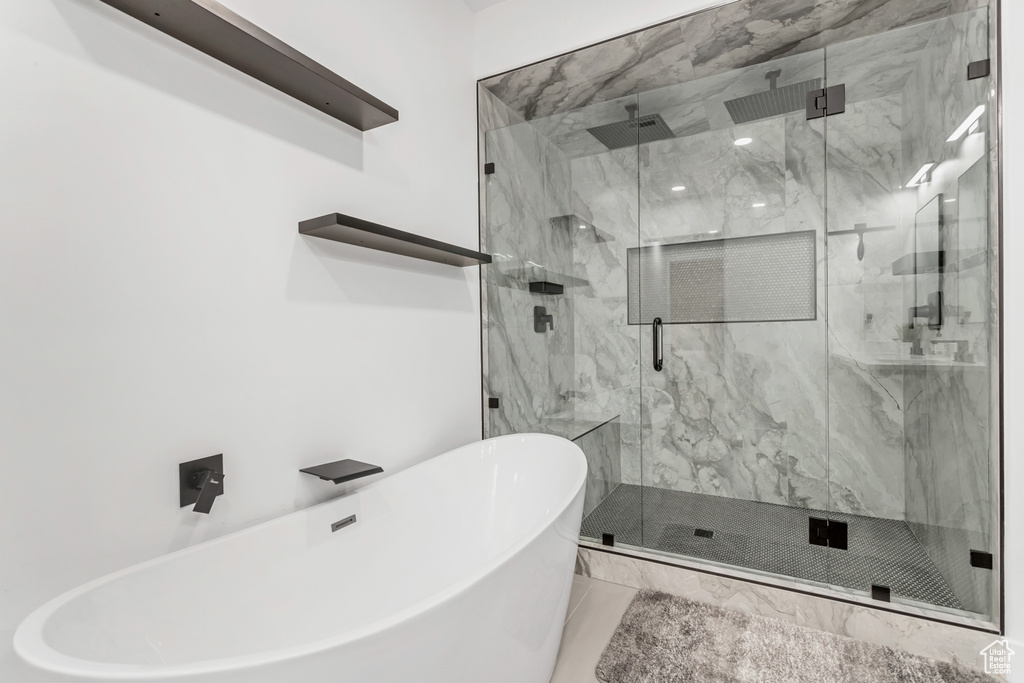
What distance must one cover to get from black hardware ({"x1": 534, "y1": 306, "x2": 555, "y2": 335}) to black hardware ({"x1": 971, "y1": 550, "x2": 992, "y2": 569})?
1.88m

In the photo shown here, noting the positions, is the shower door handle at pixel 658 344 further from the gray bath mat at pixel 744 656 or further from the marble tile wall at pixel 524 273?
the gray bath mat at pixel 744 656

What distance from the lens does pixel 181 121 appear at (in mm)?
1333

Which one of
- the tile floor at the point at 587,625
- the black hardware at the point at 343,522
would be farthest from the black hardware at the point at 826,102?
the black hardware at the point at 343,522

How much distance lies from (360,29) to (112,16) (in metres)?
0.92

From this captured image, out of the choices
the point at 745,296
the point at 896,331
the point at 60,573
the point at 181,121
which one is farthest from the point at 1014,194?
the point at 60,573

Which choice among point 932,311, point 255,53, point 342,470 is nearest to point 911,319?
point 932,311

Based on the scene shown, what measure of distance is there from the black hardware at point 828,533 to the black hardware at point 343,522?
1.82 m

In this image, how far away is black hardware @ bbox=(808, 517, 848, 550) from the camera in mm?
1981

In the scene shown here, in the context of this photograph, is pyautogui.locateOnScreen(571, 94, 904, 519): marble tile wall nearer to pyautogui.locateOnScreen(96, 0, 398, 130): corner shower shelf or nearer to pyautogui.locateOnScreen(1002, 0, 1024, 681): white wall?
pyautogui.locateOnScreen(1002, 0, 1024, 681): white wall

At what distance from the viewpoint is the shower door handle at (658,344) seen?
2492 millimetres

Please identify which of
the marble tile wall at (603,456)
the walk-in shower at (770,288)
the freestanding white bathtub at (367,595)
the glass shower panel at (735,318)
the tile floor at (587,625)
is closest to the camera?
the freestanding white bathtub at (367,595)

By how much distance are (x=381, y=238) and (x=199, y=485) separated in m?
0.98

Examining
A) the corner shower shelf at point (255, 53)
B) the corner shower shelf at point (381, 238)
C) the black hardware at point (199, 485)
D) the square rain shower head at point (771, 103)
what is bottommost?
the black hardware at point (199, 485)

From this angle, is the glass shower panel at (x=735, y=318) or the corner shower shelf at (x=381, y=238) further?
the glass shower panel at (x=735, y=318)
